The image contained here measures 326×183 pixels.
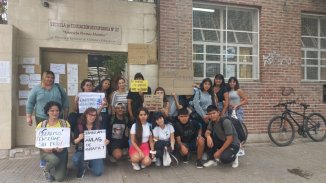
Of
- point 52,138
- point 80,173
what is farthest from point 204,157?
point 52,138

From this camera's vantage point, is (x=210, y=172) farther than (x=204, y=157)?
No

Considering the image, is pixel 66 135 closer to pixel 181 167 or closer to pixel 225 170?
pixel 181 167

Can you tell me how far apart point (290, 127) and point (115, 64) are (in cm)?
471

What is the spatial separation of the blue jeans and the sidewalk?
108 mm

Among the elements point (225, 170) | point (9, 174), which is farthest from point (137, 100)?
point (9, 174)

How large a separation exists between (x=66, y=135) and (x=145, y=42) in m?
3.23

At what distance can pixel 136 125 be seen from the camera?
6.06m

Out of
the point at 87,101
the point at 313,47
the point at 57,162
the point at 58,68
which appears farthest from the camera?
the point at 313,47

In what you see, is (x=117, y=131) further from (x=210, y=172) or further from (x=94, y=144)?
(x=210, y=172)

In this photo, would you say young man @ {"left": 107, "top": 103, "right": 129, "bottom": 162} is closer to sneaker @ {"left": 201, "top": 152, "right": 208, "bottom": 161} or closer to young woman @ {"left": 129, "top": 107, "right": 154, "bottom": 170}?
young woman @ {"left": 129, "top": 107, "right": 154, "bottom": 170}

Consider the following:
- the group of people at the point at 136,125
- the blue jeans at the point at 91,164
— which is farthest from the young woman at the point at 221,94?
the blue jeans at the point at 91,164

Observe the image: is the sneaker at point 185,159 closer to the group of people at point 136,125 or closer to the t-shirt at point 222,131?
the group of people at point 136,125

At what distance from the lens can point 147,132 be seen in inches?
240

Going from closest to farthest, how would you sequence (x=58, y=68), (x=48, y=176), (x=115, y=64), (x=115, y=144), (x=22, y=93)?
(x=48, y=176) < (x=115, y=144) < (x=22, y=93) < (x=58, y=68) < (x=115, y=64)
